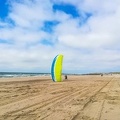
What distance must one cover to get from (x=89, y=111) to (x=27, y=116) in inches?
75.1

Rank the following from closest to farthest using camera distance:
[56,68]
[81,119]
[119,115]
Answer: [81,119] < [119,115] < [56,68]

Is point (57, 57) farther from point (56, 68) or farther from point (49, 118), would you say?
point (49, 118)

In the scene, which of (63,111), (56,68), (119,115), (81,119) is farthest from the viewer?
(56,68)

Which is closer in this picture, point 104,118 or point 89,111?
point 104,118

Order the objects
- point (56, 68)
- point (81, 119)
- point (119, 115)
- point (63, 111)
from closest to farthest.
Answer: point (81, 119), point (119, 115), point (63, 111), point (56, 68)

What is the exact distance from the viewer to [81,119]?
6.02 meters

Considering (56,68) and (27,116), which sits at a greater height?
(56,68)

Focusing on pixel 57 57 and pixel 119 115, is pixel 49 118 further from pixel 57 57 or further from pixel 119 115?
pixel 57 57

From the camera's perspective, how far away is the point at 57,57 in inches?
1033

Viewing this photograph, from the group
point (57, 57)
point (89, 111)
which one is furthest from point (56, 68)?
point (89, 111)

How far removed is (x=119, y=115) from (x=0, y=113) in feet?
10.9

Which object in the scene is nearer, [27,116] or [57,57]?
[27,116]

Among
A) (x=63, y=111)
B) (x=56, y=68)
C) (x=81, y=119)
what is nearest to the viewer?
(x=81, y=119)

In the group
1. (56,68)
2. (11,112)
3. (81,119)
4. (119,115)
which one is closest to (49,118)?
(81,119)
